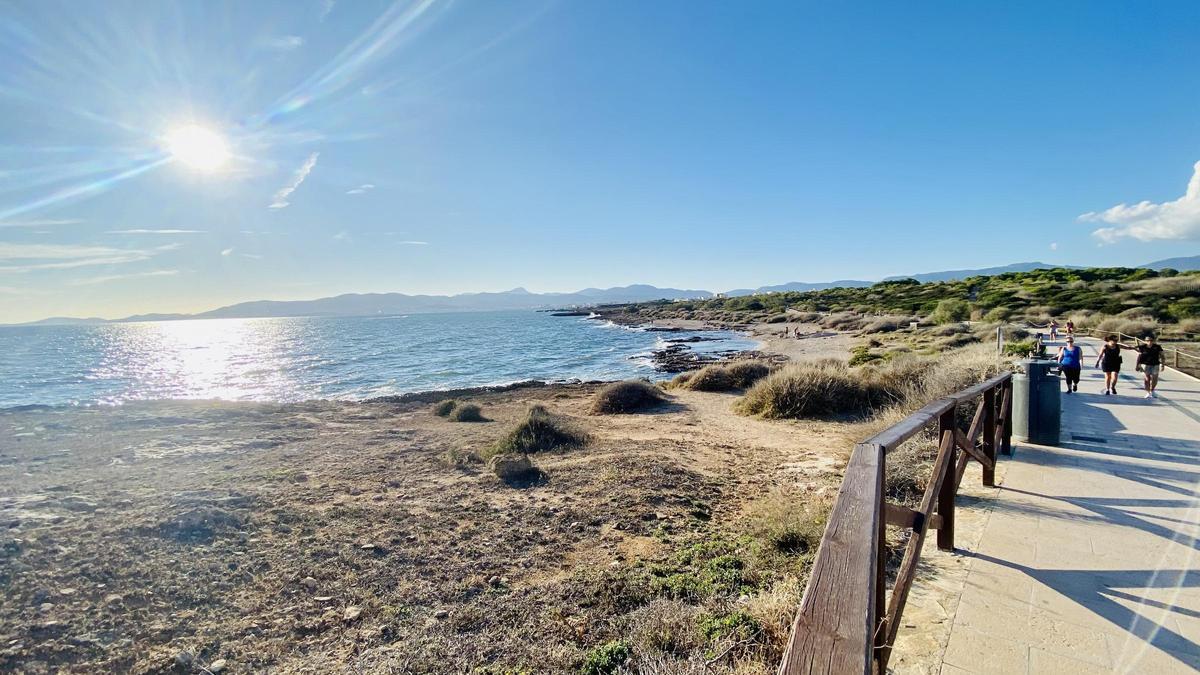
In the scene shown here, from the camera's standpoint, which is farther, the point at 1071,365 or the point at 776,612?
the point at 1071,365

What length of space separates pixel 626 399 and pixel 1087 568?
40.7 ft

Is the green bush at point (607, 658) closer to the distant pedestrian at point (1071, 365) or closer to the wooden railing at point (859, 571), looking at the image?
the wooden railing at point (859, 571)

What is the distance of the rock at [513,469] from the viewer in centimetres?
813

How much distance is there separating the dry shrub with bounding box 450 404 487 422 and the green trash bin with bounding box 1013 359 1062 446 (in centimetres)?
1239

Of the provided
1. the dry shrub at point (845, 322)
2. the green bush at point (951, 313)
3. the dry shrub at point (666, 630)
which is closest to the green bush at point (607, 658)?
the dry shrub at point (666, 630)

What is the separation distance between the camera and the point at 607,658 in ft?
10.7

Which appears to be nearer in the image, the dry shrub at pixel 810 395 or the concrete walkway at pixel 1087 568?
the concrete walkway at pixel 1087 568

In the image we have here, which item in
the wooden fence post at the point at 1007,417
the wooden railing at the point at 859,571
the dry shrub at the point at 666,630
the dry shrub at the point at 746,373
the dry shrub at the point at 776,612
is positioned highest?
the wooden railing at the point at 859,571

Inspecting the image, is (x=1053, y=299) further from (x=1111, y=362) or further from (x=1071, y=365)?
(x=1071, y=365)

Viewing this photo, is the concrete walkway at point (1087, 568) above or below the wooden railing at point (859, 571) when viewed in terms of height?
below

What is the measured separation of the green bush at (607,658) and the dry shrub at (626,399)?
1189 centimetres

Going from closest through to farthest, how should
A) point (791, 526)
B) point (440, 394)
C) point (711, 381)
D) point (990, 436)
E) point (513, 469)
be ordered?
point (791, 526), point (990, 436), point (513, 469), point (711, 381), point (440, 394)

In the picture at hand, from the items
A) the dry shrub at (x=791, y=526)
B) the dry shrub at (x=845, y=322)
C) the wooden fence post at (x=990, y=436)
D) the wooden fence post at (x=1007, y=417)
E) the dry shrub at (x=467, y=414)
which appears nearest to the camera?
the dry shrub at (x=791, y=526)

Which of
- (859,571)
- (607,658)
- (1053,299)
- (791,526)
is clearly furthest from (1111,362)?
(1053,299)
